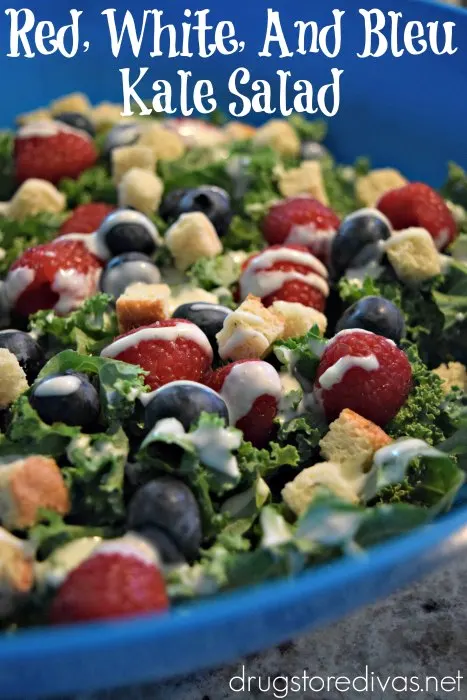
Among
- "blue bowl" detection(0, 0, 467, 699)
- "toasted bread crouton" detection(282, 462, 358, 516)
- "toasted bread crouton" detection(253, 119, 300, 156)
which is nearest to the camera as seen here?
"blue bowl" detection(0, 0, 467, 699)

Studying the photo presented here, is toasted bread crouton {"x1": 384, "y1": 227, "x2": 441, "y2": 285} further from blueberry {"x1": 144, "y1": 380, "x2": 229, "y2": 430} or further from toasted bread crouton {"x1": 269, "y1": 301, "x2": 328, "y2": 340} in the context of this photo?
blueberry {"x1": 144, "y1": 380, "x2": 229, "y2": 430}

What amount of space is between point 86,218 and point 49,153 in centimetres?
30

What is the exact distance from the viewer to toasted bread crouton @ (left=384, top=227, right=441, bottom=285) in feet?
5.58

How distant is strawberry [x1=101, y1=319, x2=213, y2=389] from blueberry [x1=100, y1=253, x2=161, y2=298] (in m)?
0.26

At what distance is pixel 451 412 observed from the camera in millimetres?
1480

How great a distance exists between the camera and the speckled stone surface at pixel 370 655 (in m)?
1.26

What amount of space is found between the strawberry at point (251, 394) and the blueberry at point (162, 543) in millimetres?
280

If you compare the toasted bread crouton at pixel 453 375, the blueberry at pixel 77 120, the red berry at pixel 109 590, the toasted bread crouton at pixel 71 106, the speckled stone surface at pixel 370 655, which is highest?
the toasted bread crouton at pixel 71 106

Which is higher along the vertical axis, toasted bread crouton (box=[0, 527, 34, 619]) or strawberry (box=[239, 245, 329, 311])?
strawberry (box=[239, 245, 329, 311])

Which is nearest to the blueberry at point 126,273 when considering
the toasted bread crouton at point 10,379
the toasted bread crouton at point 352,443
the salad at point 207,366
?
the salad at point 207,366

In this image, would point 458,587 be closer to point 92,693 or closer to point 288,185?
point 92,693

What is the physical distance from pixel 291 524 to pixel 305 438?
168 mm

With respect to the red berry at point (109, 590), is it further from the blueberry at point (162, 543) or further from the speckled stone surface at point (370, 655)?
the speckled stone surface at point (370, 655)

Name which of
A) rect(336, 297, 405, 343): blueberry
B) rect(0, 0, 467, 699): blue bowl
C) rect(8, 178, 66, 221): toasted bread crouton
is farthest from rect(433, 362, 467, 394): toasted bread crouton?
rect(8, 178, 66, 221): toasted bread crouton
